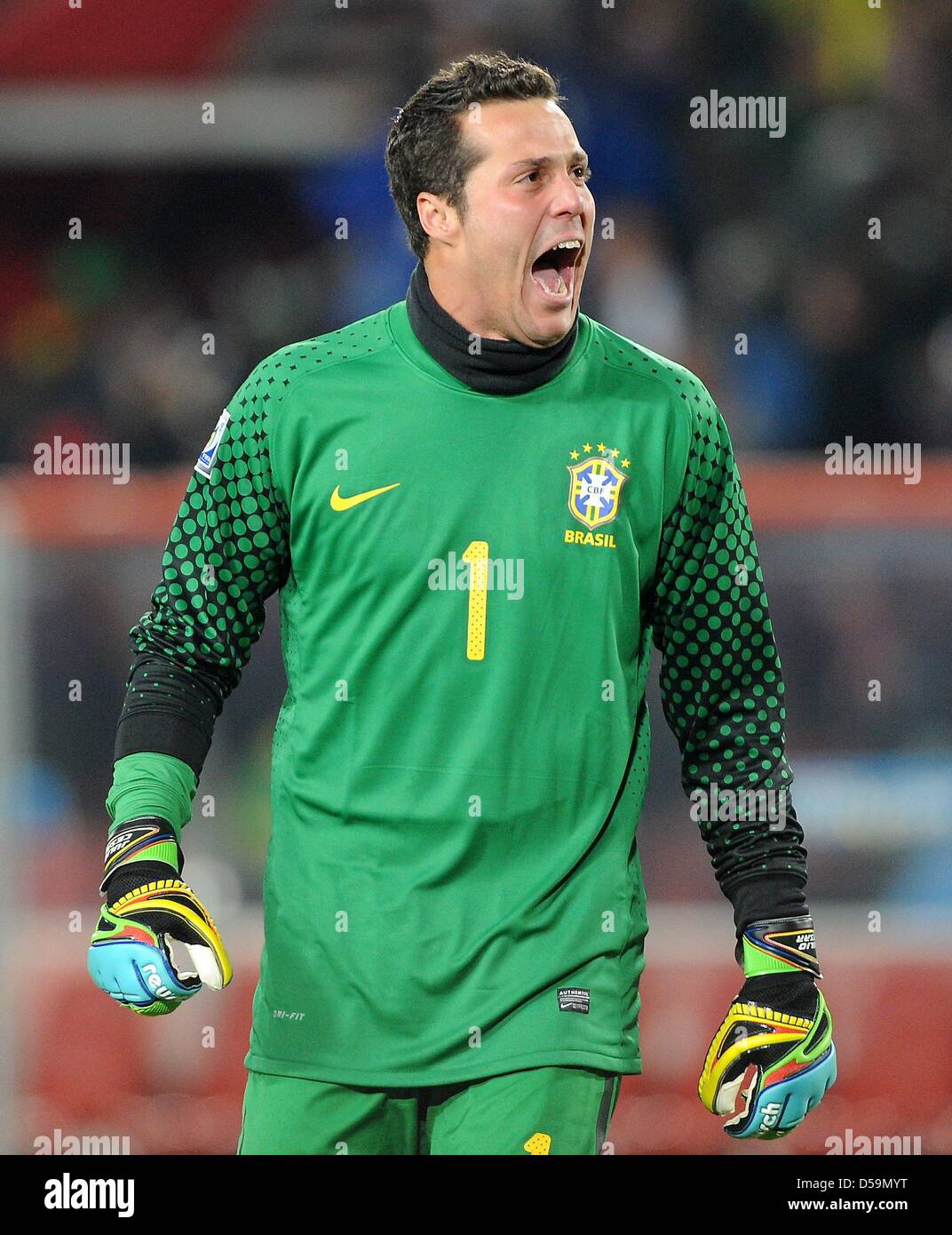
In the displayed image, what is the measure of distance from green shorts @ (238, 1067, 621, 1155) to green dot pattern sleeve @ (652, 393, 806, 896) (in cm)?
44

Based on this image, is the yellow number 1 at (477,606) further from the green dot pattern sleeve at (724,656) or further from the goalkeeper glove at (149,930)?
the goalkeeper glove at (149,930)

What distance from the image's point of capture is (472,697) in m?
2.87

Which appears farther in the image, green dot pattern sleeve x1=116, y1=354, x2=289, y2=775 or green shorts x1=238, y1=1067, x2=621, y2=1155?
green dot pattern sleeve x1=116, y1=354, x2=289, y2=775

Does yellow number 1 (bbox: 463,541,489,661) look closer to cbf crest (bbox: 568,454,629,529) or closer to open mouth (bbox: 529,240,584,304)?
cbf crest (bbox: 568,454,629,529)

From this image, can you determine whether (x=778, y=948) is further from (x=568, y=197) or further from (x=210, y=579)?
(x=568, y=197)

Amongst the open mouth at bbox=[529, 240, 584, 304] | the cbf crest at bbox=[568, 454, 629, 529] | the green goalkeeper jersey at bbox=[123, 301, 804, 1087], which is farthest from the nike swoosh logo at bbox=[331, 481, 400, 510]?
the open mouth at bbox=[529, 240, 584, 304]

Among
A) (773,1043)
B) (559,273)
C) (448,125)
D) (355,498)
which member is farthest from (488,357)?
(773,1043)

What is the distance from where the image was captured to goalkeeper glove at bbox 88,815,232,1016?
273 centimetres

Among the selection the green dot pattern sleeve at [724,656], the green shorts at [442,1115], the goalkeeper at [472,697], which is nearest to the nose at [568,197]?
the goalkeeper at [472,697]

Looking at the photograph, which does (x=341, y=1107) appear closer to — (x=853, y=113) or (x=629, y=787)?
(x=629, y=787)

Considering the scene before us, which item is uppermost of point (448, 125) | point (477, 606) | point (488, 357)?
point (448, 125)

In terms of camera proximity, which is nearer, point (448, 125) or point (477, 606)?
point (477, 606)

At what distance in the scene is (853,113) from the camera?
7945 millimetres

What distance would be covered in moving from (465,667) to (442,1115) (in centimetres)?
65
